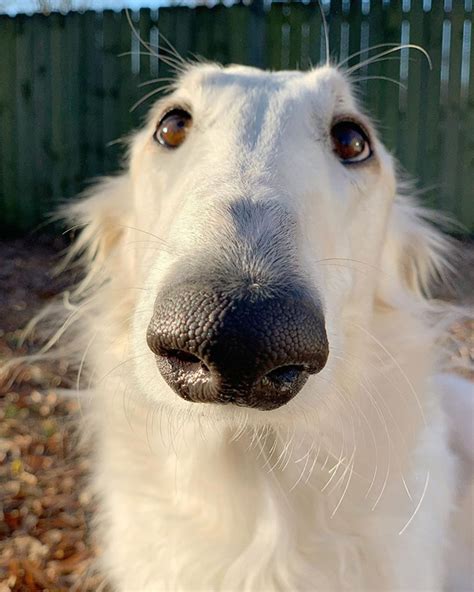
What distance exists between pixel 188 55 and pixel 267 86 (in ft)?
18.3

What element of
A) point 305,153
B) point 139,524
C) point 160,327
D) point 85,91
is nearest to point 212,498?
point 139,524

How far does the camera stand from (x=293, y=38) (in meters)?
7.01

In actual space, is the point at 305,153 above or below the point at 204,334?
above

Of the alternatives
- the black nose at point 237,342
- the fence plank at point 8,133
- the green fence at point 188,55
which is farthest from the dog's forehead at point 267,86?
the fence plank at point 8,133

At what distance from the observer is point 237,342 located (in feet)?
3.72

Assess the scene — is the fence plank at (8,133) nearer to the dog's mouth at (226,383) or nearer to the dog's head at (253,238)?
the dog's head at (253,238)

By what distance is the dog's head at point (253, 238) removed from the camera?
1.18 m

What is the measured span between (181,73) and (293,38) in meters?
4.96

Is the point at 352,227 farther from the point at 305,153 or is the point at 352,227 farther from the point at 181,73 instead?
the point at 181,73

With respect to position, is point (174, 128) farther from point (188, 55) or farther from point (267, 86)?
point (188, 55)

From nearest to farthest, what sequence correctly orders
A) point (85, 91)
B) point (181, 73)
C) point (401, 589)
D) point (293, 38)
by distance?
point (401, 589)
point (181, 73)
point (293, 38)
point (85, 91)

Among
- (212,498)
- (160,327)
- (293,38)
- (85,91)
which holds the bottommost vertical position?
(212,498)

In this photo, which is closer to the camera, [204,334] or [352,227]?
[204,334]

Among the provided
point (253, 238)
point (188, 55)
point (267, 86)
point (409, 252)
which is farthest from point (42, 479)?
point (188, 55)
